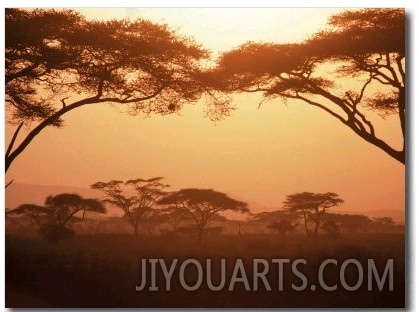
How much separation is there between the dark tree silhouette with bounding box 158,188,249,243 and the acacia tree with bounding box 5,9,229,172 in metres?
0.65

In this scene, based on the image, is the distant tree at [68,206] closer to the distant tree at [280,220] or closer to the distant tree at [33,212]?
the distant tree at [33,212]

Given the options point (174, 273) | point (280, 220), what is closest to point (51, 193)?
point (174, 273)

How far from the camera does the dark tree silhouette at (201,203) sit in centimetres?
561

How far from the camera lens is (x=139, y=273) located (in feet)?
18.9

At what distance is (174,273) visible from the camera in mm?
5719

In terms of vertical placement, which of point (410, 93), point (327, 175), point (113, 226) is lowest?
point (113, 226)

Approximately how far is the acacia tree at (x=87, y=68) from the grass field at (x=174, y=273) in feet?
2.83

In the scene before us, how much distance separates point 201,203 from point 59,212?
1145 millimetres

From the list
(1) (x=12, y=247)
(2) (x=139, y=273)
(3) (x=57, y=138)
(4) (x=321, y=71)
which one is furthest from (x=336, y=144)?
(1) (x=12, y=247)

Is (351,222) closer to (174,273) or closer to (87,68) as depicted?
(174,273)

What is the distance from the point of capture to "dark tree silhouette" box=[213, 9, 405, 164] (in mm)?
5770

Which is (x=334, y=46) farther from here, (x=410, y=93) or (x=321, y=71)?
(x=410, y=93)

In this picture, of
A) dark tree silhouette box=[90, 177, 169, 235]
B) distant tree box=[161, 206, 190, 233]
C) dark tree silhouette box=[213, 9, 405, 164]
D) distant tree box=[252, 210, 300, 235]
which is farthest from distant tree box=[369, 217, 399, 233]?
dark tree silhouette box=[90, 177, 169, 235]

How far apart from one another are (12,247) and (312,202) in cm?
240
